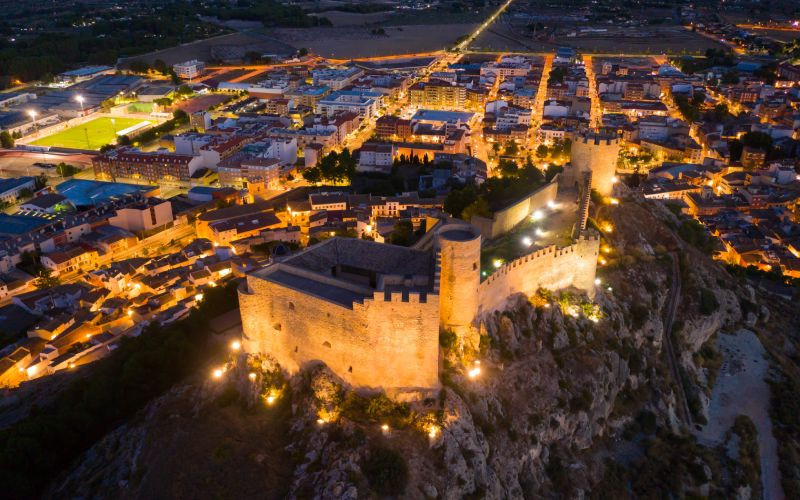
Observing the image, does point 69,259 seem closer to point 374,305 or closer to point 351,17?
point 374,305

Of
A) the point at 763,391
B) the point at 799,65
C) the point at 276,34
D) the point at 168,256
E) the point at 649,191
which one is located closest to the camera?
the point at 763,391

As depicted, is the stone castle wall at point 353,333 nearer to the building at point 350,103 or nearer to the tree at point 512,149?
the tree at point 512,149

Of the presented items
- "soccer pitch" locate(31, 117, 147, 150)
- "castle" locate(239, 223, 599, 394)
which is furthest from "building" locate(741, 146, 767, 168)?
"soccer pitch" locate(31, 117, 147, 150)

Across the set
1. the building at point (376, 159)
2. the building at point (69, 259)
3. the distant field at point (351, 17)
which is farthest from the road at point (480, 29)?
the building at point (69, 259)

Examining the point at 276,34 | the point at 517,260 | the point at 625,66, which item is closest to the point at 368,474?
the point at 517,260

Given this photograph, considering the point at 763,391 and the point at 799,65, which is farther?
the point at 799,65

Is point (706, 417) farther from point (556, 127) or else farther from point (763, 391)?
point (556, 127)

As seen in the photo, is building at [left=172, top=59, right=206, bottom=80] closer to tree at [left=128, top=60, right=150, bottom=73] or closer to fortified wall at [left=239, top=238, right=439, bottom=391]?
tree at [left=128, top=60, right=150, bottom=73]
